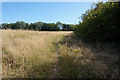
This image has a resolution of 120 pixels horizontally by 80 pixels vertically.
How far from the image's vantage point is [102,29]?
634 cm

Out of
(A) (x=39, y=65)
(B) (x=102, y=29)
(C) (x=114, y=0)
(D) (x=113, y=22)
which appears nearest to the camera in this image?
(A) (x=39, y=65)

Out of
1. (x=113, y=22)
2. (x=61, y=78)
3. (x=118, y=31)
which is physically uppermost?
(x=113, y=22)

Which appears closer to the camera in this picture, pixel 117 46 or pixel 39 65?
pixel 39 65

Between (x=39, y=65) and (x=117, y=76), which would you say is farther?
(x=39, y=65)

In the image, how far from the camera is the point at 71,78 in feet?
7.61

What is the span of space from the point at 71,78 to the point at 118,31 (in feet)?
18.7

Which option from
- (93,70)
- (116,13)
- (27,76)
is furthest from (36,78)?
(116,13)

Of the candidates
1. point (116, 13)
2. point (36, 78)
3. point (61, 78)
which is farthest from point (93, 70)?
point (116, 13)

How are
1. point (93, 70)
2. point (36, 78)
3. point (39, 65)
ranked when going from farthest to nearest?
point (39, 65)
point (93, 70)
point (36, 78)

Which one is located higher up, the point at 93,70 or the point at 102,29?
the point at 102,29

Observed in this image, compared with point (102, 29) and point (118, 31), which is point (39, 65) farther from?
point (118, 31)

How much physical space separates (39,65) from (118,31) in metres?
6.22

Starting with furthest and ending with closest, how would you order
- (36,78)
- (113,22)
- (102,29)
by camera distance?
(102,29) → (113,22) → (36,78)

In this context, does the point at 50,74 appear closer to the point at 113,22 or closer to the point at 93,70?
the point at 93,70
